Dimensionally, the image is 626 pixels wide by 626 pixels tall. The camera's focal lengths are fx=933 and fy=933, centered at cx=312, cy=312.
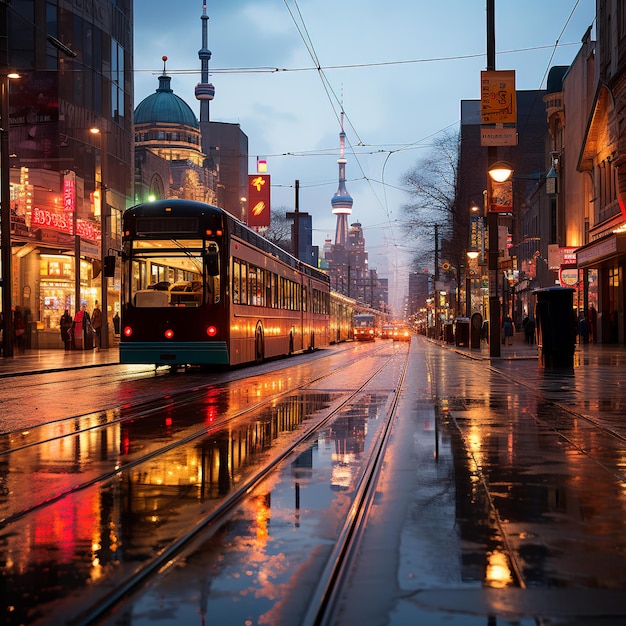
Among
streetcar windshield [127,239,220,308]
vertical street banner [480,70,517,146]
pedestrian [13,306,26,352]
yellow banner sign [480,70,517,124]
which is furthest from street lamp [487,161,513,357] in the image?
pedestrian [13,306,26,352]

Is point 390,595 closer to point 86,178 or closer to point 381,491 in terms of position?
point 381,491

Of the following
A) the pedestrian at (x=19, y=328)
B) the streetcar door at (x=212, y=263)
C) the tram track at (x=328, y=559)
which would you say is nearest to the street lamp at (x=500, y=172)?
the streetcar door at (x=212, y=263)

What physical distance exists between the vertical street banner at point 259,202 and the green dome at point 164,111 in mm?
88384

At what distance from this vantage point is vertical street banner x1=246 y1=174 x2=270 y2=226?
4850cm

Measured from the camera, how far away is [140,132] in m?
134

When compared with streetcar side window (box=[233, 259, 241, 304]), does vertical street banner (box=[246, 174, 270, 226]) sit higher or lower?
higher

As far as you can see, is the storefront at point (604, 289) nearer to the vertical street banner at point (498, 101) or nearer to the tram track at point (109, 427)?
the vertical street banner at point (498, 101)

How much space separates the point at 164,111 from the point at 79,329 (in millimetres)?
99976

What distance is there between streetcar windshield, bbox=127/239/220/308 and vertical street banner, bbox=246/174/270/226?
1030 inches

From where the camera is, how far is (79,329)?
133ft

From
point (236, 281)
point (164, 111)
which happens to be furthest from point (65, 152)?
point (164, 111)

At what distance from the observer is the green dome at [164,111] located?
442 feet

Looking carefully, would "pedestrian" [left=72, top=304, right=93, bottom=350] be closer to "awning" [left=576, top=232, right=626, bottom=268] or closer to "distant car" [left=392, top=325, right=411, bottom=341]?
"awning" [left=576, top=232, right=626, bottom=268]

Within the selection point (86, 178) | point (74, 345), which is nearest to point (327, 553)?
point (74, 345)
